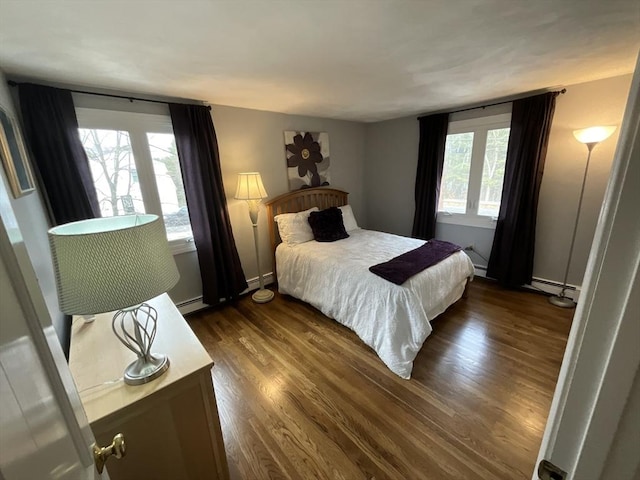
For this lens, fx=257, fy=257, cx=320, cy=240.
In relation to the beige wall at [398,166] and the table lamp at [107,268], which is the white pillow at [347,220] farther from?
the table lamp at [107,268]

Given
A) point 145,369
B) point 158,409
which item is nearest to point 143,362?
point 145,369

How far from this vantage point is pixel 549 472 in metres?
0.53

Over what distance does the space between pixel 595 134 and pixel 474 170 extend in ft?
3.75

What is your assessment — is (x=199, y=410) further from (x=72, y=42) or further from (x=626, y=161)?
(x=72, y=42)

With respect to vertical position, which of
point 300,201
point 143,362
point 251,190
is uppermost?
point 251,190

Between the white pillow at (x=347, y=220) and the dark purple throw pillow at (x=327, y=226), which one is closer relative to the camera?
the dark purple throw pillow at (x=327, y=226)

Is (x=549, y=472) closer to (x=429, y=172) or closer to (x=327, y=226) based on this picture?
(x=327, y=226)

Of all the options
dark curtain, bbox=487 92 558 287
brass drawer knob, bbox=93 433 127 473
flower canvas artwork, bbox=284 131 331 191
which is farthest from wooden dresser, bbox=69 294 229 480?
dark curtain, bbox=487 92 558 287

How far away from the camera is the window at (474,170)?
3.13 meters

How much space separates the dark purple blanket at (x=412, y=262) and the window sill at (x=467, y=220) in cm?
98

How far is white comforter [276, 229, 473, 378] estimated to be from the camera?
79.1 inches

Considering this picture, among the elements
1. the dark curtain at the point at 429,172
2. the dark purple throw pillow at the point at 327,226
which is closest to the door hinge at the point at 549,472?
the dark purple throw pillow at the point at 327,226

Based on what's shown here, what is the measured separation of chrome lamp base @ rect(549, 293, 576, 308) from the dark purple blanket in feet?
4.20

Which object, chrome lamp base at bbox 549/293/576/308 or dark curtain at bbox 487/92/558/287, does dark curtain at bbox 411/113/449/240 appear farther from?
chrome lamp base at bbox 549/293/576/308
